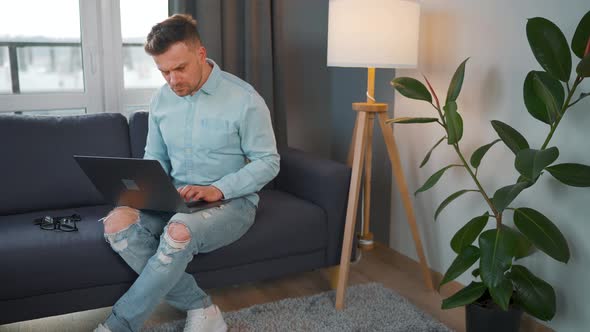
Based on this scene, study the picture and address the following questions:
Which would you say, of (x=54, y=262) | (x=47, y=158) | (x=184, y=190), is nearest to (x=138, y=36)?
(x=47, y=158)

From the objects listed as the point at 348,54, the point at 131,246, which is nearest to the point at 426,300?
the point at 348,54

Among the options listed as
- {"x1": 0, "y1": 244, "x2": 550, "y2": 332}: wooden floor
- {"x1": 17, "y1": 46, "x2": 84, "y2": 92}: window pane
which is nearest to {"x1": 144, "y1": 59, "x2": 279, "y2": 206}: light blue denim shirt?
{"x1": 0, "y1": 244, "x2": 550, "y2": 332}: wooden floor

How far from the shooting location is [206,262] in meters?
2.10

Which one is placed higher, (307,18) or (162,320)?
(307,18)

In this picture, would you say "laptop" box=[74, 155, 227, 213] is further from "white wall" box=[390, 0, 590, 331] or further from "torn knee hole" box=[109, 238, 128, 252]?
"white wall" box=[390, 0, 590, 331]

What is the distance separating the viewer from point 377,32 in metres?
2.22

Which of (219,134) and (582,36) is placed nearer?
(582,36)

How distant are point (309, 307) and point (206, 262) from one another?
1.51ft

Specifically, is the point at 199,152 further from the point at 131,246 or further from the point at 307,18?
the point at 307,18

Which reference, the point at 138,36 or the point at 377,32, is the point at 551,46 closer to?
the point at 377,32

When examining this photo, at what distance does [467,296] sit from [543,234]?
351 millimetres

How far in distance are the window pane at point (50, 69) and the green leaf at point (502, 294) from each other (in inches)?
84.1

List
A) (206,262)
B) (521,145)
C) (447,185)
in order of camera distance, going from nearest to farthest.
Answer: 1. (521,145)
2. (206,262)
3. (447,185)

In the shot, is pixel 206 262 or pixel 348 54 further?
pixel 348 54
